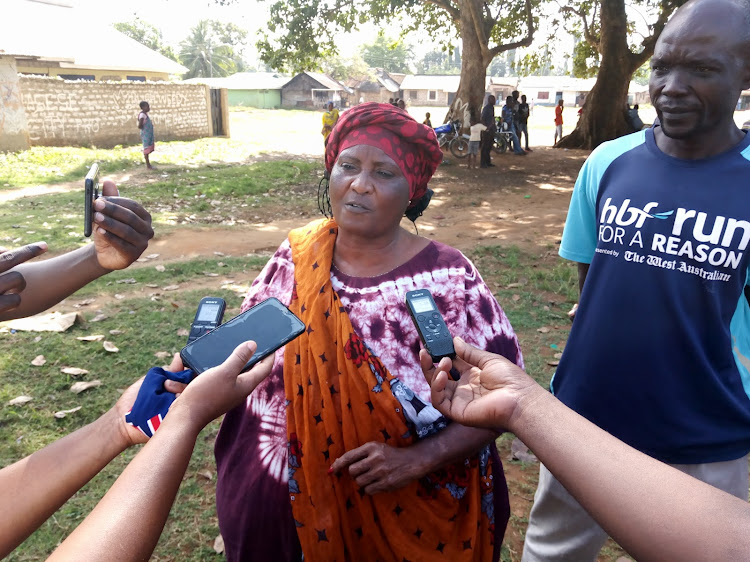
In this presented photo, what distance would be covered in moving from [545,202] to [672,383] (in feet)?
33.4

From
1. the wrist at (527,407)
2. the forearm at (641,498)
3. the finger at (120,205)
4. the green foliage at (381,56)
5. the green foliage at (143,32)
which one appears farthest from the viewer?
the green foliage at (381,56)

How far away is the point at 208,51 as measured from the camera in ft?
214

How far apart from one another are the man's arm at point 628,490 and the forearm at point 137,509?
777 millimetres

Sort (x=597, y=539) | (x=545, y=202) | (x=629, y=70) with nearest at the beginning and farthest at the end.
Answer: (x=597, y=539) → (x=545, y=202) → (x=629, y=70)

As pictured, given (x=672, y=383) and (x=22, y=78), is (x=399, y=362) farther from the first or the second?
(x=22, y=78)

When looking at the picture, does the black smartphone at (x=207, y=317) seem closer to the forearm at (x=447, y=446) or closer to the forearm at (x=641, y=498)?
the forearm at (x=447, y=446)

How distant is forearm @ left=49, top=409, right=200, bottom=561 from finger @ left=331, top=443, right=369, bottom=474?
71 cm

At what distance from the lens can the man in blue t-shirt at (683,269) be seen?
1.82 m

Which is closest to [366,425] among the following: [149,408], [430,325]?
[430,325]

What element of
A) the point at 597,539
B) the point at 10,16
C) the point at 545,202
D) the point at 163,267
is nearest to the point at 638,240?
the point at 597,539

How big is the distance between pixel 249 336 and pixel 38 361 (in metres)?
3.55

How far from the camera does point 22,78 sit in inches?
592

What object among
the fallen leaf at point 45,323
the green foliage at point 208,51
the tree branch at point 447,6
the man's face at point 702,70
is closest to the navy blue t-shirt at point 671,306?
the man's face at point 702,70

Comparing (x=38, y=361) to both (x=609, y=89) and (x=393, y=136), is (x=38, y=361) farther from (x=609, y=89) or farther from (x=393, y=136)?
(x=609, y=89)
